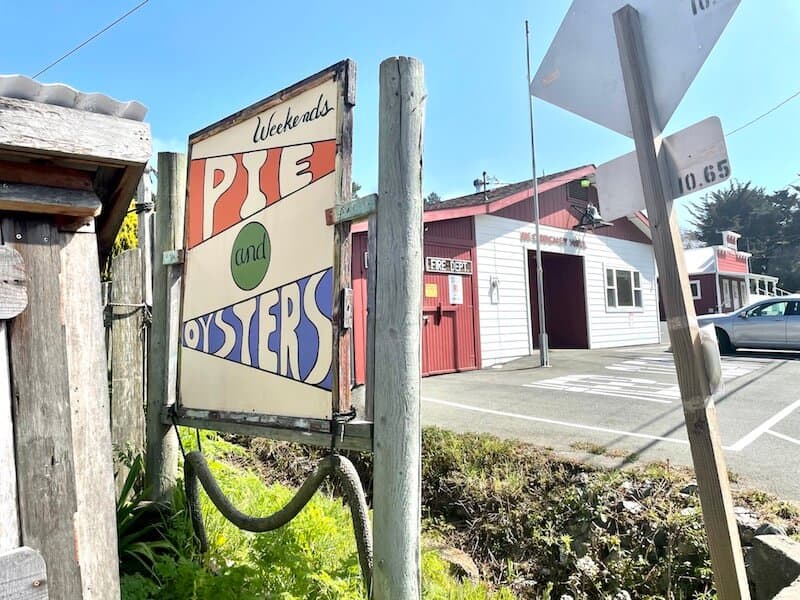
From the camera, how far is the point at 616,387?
8945 millimetres

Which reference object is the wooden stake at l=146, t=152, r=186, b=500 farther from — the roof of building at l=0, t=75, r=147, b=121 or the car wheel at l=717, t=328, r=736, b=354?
the car wheel at l=717, t=328, r=736, b=354

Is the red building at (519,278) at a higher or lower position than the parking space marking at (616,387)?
higher

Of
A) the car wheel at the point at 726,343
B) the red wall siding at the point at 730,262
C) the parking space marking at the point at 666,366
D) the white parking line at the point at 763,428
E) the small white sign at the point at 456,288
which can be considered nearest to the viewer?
the white parking line at the point at 763,428

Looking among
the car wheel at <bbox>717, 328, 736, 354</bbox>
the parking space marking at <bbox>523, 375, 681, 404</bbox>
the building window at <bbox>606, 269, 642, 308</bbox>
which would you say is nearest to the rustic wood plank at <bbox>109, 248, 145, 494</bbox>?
the parking space marking at <bbox>523, 375, 681, 404</bbox>

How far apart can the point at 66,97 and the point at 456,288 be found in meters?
10.2

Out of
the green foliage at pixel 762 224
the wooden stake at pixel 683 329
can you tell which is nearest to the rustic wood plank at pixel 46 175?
the wooden stake at pixel 683 329

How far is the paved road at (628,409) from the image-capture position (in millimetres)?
4953

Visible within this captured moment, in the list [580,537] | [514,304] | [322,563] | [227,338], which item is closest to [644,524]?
[580,537]

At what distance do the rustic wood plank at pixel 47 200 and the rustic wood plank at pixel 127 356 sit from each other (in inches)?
80.5

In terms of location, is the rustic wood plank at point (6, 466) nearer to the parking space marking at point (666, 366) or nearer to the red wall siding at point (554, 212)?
the parking space marking at point (666, 366)

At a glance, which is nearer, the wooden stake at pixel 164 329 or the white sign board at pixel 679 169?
the white sign board at pixel 679 169

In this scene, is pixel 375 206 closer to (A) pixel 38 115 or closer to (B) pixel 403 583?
(A) pixel 38 115

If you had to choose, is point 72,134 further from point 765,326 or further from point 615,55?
point 765,326

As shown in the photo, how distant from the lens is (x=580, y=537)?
3680 mm
